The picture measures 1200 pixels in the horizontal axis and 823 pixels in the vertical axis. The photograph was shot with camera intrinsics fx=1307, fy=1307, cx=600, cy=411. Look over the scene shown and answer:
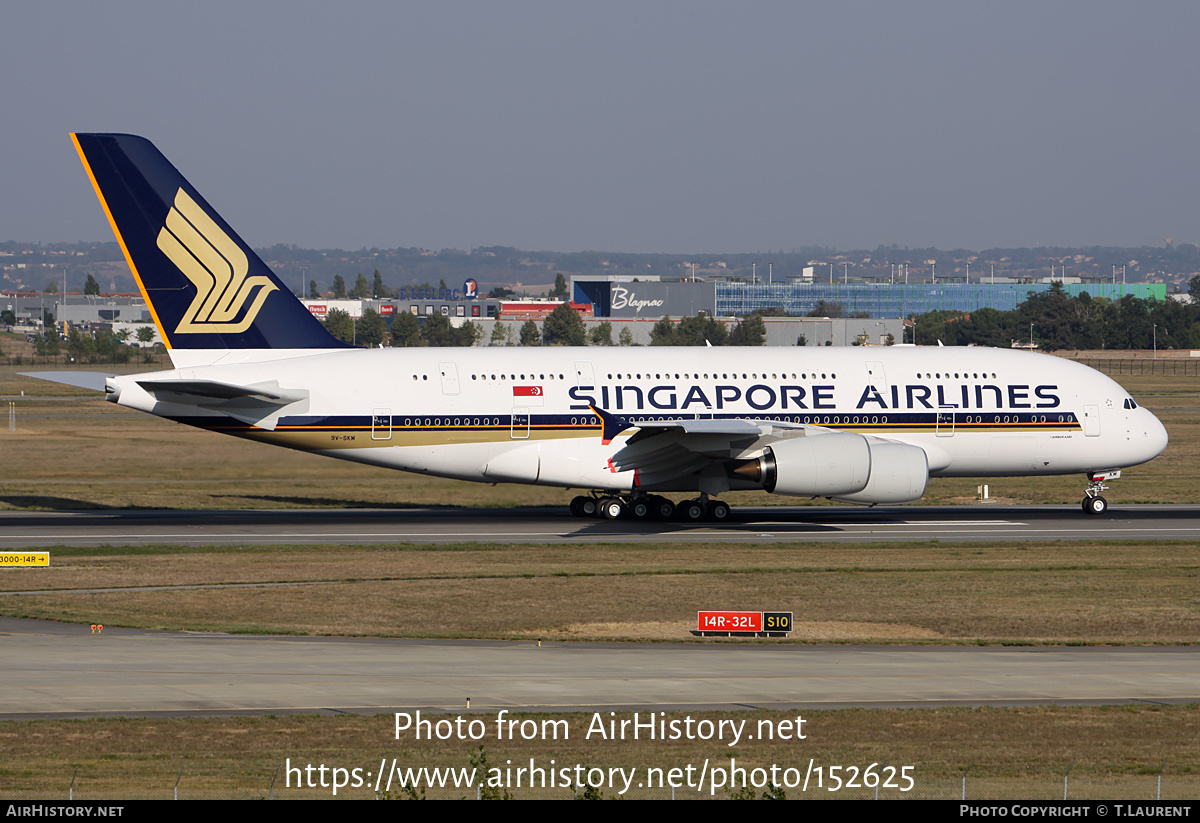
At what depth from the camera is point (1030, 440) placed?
43.8m

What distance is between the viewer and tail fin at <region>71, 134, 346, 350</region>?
40531 mm

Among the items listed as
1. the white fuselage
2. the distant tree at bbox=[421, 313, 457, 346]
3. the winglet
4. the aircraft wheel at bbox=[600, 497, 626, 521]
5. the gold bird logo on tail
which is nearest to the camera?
the winglet

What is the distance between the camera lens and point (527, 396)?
41.7 metres

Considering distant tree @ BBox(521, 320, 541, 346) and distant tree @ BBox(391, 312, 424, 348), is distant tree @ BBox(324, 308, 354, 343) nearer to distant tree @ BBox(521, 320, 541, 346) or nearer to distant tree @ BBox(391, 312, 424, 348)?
distant tree @ BBox(391, 312, 424, 348)

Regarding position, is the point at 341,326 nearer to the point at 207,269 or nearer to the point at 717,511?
the point at 207,269

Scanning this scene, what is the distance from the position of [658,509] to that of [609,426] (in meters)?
4.48

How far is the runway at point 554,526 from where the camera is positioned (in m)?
39.0

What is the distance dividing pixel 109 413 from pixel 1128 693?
250 ft

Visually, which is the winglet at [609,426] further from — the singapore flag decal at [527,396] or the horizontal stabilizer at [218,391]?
the horizontal stabilizer at [218,391]

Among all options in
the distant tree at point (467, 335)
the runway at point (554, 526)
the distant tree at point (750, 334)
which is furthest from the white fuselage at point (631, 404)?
the distant tree at point (750, 334)

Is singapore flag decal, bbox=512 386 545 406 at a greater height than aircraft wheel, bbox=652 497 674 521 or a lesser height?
greater

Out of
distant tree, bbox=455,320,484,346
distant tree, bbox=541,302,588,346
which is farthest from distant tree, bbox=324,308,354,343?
distant tree, bbox=541,302,588,346

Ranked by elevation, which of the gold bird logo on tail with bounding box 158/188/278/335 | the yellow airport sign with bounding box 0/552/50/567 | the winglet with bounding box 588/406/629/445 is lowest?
the yellow airport sign with bounding box 0/552/50/567

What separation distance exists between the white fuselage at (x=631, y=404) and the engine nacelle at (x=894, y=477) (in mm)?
2798
